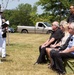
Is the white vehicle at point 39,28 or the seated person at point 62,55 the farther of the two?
the white vehicle at point 39,28

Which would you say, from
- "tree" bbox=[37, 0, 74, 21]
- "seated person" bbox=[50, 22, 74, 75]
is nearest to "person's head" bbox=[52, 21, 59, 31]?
"seated person" bbox=[50, 22, 74, 75]

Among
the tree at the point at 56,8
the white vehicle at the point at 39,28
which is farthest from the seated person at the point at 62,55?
the tree at the point at 56,8

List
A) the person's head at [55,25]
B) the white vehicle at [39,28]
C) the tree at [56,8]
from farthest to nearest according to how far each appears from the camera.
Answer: the tree at [56,8], the white vehicle at [39,28], the person's head at [55,25]

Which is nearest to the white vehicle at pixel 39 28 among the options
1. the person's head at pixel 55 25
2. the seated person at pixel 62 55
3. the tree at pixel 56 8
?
the tree at pixel 56 8

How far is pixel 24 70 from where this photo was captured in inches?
344

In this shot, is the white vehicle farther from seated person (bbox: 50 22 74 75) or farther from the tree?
seated person (bbox: 50 22 74 75)

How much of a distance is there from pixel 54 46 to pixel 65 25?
0.91m

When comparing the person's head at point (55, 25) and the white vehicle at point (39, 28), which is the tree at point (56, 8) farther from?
the person's head at point (55, 25)

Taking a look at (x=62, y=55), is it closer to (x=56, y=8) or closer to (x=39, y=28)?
(x=39, y=28)

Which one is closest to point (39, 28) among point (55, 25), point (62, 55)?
point (55, 25)

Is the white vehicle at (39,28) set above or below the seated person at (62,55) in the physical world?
below

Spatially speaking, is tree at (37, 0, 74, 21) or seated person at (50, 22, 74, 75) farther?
tree at (37, 0, 74, 21)

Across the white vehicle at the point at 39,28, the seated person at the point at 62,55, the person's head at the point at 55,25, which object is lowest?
the white vehicle at the point at 39,28

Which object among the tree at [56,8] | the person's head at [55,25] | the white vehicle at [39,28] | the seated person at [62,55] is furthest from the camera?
the tree at [56,8]
